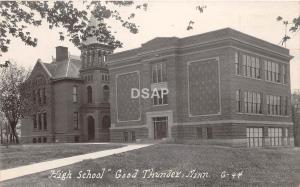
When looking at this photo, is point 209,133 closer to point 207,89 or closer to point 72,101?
point 207,89

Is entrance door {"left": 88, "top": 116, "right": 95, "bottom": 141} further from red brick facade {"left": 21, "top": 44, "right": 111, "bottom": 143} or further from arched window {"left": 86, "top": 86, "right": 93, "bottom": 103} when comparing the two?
arched window {"left": 86, "top": 86, "right": 93, "bottom": 103}

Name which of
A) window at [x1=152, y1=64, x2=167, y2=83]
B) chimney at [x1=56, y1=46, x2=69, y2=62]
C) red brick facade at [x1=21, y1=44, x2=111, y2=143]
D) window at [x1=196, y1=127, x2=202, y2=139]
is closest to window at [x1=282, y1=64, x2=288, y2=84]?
window at [x1=196, y1=127, x2=202, y2=139]

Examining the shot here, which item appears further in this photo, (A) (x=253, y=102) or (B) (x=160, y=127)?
(B) (x=160, y=127)

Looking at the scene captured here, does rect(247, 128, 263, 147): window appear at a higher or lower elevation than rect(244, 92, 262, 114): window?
lower

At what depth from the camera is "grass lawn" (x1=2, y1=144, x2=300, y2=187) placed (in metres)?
15.2

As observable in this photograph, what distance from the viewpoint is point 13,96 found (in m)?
45.3

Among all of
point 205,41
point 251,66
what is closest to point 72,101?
point 205,41

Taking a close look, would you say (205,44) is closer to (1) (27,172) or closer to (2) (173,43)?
(2) (173,43)

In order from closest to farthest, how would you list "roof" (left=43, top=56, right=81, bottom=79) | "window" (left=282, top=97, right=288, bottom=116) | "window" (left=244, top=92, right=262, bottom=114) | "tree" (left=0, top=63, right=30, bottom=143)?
"window" (left=244, top=92, right=262, bottom=114), "window" (left=282, top=97, right=288, bottom=116), "tree" (left=0, top=63, right=30, bottom=143), "roof" (left=43, top=56, right=81, bottom=79)

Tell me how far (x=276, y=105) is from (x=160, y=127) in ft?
38.8

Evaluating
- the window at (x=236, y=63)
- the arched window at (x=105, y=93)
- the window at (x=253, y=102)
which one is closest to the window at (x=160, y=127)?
the window at (x=253, y=102)

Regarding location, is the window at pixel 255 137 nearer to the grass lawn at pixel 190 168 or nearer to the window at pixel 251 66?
the window at pixel 251 66

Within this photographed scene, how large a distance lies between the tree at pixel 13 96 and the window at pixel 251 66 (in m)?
23.7

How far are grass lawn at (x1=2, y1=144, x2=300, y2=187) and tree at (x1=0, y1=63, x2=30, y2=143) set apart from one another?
2541cm
